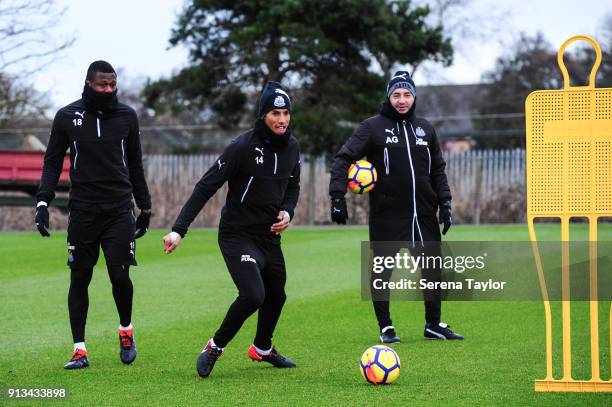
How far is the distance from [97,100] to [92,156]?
418 mm

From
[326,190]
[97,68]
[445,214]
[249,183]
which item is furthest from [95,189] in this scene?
[326,190]

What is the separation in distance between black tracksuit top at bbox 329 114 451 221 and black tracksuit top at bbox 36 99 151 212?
1.94m

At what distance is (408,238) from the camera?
914 cm

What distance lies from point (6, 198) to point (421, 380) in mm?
22688

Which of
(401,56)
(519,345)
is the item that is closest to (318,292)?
(519,345)

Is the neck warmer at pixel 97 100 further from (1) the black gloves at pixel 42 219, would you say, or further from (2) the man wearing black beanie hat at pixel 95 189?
(1) the black gloves at pixel 42 219

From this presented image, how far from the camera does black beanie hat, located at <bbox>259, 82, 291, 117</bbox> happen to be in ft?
24.3

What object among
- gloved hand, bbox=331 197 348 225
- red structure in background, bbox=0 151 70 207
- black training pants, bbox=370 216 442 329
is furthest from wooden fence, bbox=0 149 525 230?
gloved hand, bbox=331 197 348 225

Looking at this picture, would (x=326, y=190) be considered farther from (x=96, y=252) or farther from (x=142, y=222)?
(x=96, y=252)

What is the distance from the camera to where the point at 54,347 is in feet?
29.1

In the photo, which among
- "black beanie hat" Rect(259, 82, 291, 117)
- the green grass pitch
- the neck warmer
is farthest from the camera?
the neck warmer

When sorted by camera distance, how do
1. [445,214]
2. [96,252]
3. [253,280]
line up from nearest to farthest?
[253,280] < [96,252] < [445,214]

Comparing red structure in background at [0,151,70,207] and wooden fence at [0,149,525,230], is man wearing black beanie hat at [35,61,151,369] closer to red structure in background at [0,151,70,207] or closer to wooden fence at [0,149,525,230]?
red structure in background at [0,151,70,207]

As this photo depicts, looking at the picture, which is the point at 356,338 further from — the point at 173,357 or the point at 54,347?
the point at 54,347
